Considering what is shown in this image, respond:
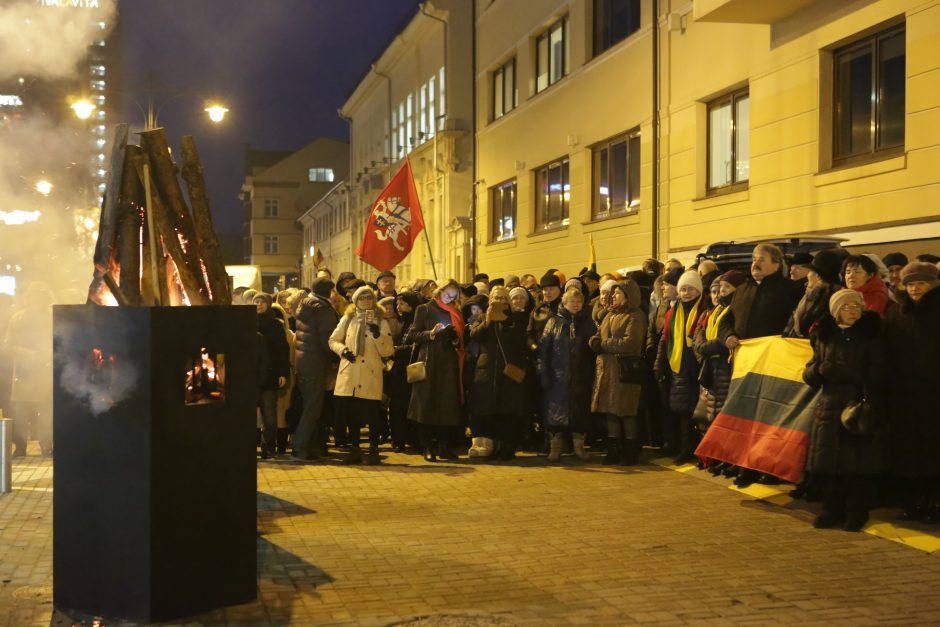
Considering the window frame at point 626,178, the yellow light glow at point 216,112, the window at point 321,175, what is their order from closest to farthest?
the window frame at point 626,178 → the yellow light glow at point 216,112 → the window at point 321,175

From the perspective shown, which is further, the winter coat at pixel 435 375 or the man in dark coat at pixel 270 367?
the man in dark coat at pixel 270 367

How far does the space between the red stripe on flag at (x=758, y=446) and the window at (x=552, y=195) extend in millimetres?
14862

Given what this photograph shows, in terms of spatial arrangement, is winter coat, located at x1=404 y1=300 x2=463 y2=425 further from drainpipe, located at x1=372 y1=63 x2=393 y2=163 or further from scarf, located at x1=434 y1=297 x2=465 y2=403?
drainpipe, located at x1=372 y1=63 x2=393 y2=163

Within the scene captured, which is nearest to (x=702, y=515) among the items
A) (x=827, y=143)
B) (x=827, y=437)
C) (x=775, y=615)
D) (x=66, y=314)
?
(x=827, y=437)

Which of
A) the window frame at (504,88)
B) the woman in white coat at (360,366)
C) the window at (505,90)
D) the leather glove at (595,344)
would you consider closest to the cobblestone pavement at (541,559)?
the woman in white coat at (360,366)

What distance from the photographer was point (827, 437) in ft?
28.1

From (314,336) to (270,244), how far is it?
91.0 meters

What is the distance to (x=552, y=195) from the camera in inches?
1030

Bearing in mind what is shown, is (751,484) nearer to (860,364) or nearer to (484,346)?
(860,364)

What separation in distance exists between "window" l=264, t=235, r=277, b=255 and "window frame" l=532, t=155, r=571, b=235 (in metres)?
77.2

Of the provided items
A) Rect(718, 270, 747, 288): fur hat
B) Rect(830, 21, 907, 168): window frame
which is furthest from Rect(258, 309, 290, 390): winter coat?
Rect(830, 21, 907, 168): window frame

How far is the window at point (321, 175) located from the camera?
100000mm

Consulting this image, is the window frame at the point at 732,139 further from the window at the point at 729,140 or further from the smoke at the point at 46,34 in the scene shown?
the smoke at the point at 46,34

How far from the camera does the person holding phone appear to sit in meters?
13.0
